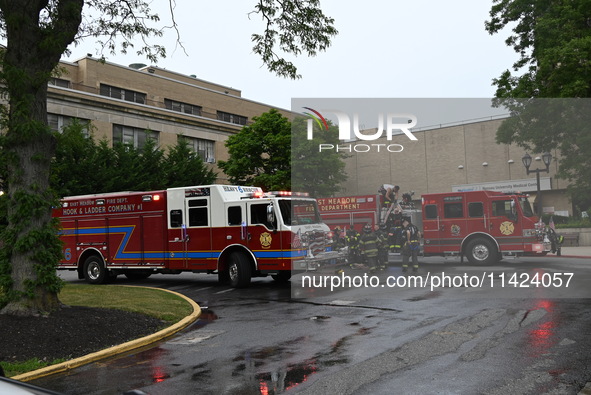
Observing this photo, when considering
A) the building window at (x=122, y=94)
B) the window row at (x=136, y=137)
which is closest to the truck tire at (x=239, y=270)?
the window row at (x=136, y=137)

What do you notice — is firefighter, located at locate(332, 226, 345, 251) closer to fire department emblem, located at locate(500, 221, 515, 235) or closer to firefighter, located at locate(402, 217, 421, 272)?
firefighter, located at locate(402, 217, 421, 272)

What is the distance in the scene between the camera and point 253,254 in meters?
15.5

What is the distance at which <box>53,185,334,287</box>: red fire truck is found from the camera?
1527 centimetres

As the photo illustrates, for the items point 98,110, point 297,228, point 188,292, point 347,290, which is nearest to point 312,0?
point 297,228

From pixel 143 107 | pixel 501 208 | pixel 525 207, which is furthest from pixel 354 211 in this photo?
pixel 143 107

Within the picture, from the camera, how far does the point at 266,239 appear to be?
15258 millimetres

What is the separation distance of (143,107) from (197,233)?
29.4 m

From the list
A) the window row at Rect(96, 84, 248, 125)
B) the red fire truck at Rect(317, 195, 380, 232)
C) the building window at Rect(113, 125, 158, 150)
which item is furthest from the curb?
the window row at Rect(96, 84, 248, 125)

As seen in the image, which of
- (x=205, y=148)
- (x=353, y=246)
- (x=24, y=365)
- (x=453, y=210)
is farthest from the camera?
(x=205, y=148)

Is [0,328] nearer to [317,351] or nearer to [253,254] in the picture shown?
[317,351]

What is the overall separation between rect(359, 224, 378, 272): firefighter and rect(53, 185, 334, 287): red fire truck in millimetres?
1478

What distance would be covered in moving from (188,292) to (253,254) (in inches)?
88.8

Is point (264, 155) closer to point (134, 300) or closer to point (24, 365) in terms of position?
point (134, 300)

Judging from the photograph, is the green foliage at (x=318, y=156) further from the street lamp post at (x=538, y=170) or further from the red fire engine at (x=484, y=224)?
the street lamp post at (x=538, y=170)
